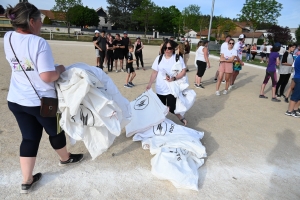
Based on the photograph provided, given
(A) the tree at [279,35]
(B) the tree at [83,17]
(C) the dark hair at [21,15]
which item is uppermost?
(B) the tree at [83,17]

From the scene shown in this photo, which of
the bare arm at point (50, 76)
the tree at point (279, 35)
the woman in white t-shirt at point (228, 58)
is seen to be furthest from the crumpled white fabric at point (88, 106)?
the tree at point (279, 35)

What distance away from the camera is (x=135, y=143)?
141 inches

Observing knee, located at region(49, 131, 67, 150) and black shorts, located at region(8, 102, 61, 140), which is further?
knee, located at region(49, 131, 67, 150)

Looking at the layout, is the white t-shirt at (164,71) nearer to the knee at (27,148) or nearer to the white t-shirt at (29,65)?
the white t-shirt at (29,65)

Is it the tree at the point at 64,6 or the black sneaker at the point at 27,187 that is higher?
the tree at the point at 64,6

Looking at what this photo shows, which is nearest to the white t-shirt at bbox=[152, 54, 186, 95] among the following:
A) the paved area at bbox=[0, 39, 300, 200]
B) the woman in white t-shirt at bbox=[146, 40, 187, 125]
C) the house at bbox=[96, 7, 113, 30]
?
the woman in white t-shirt at bbox=[146, 40, 187, 125]

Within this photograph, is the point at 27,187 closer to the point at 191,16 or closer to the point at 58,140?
the point at 58,140

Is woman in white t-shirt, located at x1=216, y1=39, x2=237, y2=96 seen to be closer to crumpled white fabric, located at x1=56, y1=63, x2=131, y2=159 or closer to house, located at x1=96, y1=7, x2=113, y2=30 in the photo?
crumpled white fabric, located at x1=56, y1=63, x2=131, y2=159

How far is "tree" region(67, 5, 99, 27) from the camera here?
55.3m

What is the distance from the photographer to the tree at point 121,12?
6662cm

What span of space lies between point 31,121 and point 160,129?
6.25ft

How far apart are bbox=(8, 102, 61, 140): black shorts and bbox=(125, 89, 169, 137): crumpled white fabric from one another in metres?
1.42

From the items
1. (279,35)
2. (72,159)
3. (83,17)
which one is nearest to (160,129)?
(72,159)

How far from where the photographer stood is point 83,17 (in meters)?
59.5
